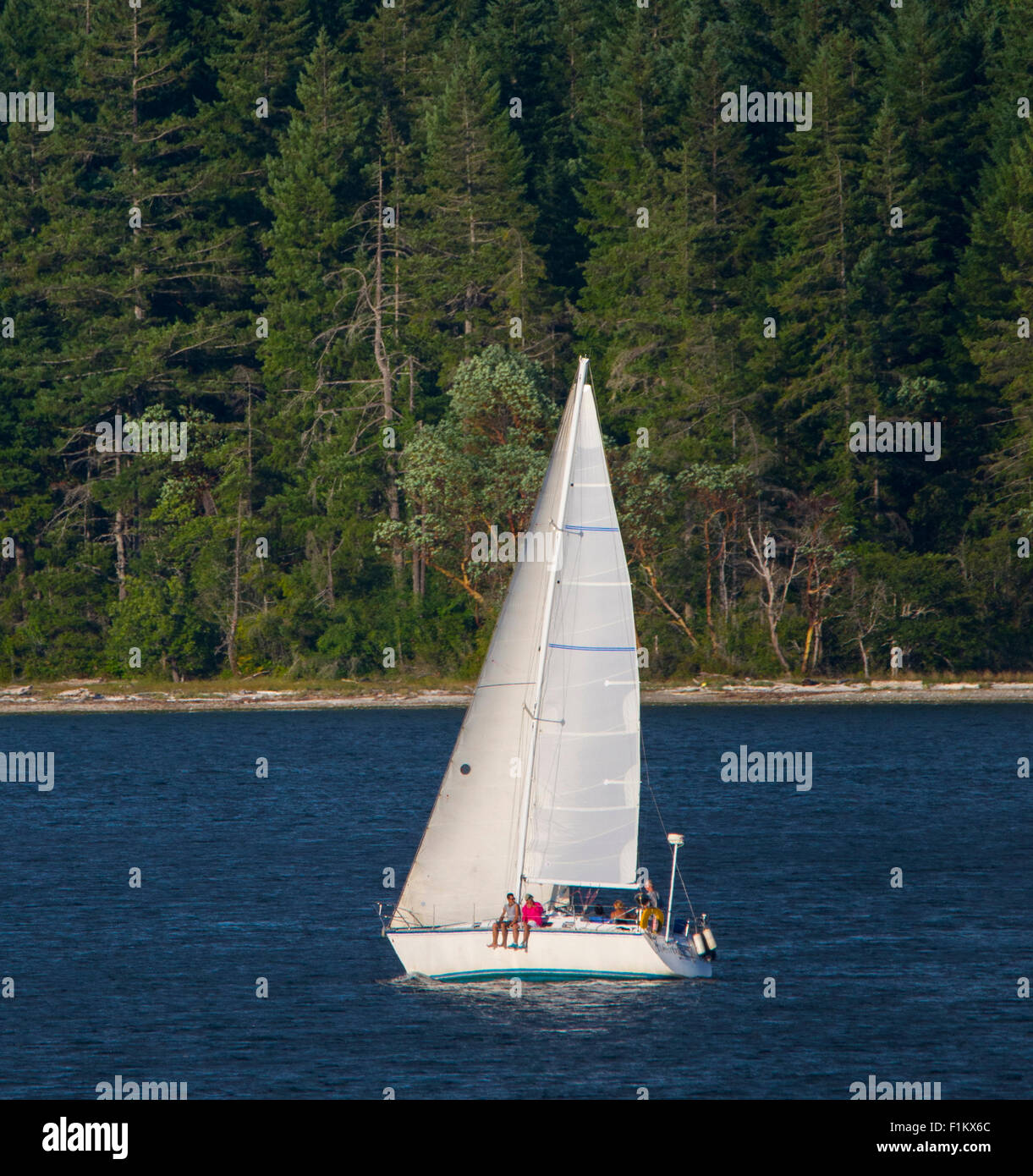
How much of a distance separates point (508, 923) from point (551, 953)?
3.14ft

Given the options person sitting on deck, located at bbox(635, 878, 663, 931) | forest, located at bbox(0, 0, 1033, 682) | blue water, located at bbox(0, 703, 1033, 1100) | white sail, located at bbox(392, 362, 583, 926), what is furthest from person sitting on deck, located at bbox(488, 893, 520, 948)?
→ forest, located at bbox(0, 0, 1033, 682)

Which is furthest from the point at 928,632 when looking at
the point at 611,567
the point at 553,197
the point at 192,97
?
the point at 611,567

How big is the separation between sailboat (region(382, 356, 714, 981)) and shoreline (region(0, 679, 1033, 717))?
63.9m

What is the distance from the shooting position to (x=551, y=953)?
36219 mm

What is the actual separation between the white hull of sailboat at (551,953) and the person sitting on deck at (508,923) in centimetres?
18

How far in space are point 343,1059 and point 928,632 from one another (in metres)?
71.5

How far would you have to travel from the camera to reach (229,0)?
124812 millimetres

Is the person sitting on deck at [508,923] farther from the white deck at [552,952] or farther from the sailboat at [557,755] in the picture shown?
the sailboat at [557,755]

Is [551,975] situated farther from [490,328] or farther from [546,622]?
[490,328]

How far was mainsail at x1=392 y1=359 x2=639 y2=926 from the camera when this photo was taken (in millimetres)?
36594

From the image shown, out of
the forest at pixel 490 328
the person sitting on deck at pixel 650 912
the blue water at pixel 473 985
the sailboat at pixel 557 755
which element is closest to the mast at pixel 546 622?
the sailboat at pixel 557 755

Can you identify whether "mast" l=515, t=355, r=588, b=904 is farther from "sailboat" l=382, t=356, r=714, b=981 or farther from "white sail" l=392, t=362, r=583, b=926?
"white sail" l=392, t=362, r=583, b=926

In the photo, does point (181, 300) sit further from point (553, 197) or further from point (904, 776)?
point (904, 776)
